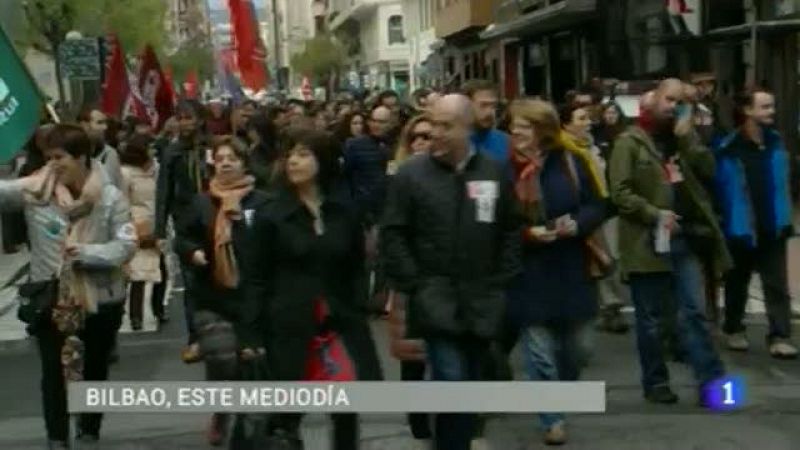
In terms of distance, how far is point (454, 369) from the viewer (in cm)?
794

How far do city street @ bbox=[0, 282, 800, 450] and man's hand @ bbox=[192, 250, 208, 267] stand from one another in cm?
97

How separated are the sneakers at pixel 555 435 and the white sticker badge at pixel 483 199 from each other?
2219 mm

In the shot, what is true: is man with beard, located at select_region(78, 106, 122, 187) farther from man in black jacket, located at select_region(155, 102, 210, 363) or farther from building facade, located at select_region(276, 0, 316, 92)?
building facade, located at select_region(276, 0, 316, 92)

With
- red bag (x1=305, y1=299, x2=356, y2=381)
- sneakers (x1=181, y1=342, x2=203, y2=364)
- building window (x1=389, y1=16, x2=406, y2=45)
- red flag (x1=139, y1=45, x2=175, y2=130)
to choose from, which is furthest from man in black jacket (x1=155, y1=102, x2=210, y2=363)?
building window (x1=389, y1=16, x2=406, y2=45)

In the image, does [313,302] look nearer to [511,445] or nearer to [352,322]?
[352,322]

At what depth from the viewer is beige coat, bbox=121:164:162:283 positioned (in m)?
14.8

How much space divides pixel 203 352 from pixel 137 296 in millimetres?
6212

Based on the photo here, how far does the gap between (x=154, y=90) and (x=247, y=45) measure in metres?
2.51

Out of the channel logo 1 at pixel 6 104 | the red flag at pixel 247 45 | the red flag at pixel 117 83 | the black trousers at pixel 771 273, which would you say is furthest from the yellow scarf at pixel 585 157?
the red flag at pixel 247 45

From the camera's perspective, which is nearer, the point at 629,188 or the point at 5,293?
the point at 629,188

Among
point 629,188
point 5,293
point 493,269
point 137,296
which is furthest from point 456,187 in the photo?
point 5,293

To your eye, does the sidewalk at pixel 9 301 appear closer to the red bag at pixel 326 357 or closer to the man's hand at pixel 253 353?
the man's hand at pixel 253 353

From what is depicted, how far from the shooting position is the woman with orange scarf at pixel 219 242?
9539mm

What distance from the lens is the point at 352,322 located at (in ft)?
26.2
